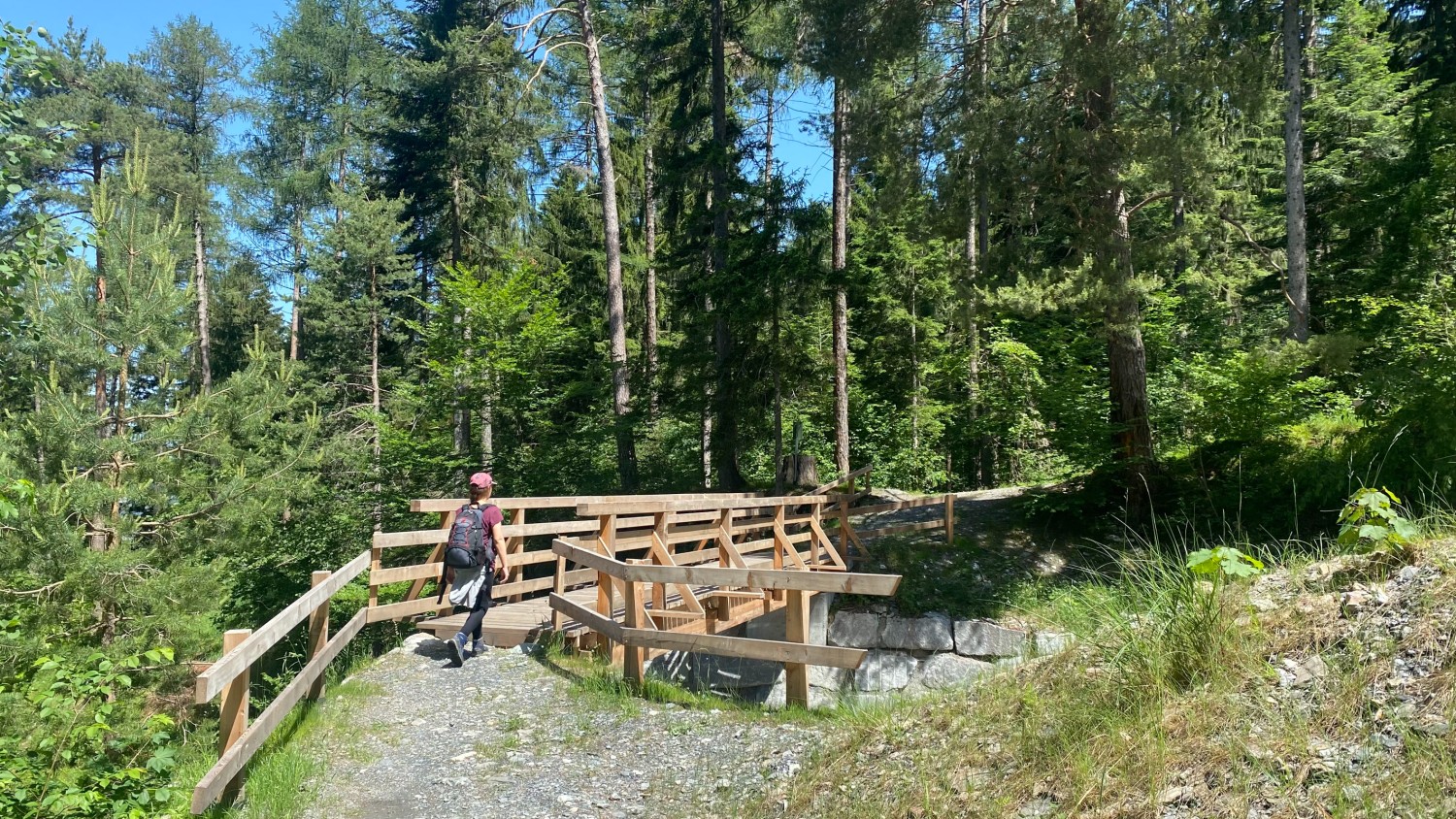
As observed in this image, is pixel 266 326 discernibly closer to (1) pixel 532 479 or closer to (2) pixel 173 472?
(1) pixel 532 479

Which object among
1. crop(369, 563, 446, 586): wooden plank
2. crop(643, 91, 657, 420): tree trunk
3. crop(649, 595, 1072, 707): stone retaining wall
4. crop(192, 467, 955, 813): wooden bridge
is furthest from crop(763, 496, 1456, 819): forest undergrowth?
crop(643, 91, 657, 420): tree trunk

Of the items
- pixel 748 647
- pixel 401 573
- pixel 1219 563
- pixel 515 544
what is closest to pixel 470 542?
pixel 401 573

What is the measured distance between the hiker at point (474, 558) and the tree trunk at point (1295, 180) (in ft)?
40.8

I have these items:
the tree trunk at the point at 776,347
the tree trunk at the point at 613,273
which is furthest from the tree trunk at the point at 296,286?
the tree trunk at the point at 776,347

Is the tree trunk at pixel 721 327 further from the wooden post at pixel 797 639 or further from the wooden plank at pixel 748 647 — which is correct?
the wooden post at pixel 797 639

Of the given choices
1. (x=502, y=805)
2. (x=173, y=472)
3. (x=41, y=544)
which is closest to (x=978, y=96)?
(x=502, y=805)

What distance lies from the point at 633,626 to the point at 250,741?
9.26 ft

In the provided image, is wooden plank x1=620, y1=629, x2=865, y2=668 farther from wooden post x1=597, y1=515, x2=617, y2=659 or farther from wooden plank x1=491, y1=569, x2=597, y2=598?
wooden plank x1=491, y1=569, x2=597, y2=598

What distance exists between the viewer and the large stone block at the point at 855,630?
11.7 metres

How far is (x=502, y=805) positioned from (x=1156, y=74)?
37.4 feet

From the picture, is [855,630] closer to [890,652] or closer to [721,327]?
[890,652]

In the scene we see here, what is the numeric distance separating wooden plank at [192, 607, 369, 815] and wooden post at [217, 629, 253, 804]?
6 centimetres

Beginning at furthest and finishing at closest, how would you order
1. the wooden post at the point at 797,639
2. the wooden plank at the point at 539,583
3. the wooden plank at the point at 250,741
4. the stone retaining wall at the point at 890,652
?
the stone retaining wall at the point at 890,652 → the wooden plank at the point at 539,583 → the wooden post at the point at 797,639 → the wooden plank at the point at 250,741

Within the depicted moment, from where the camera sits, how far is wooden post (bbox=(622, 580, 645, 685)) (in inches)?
259
